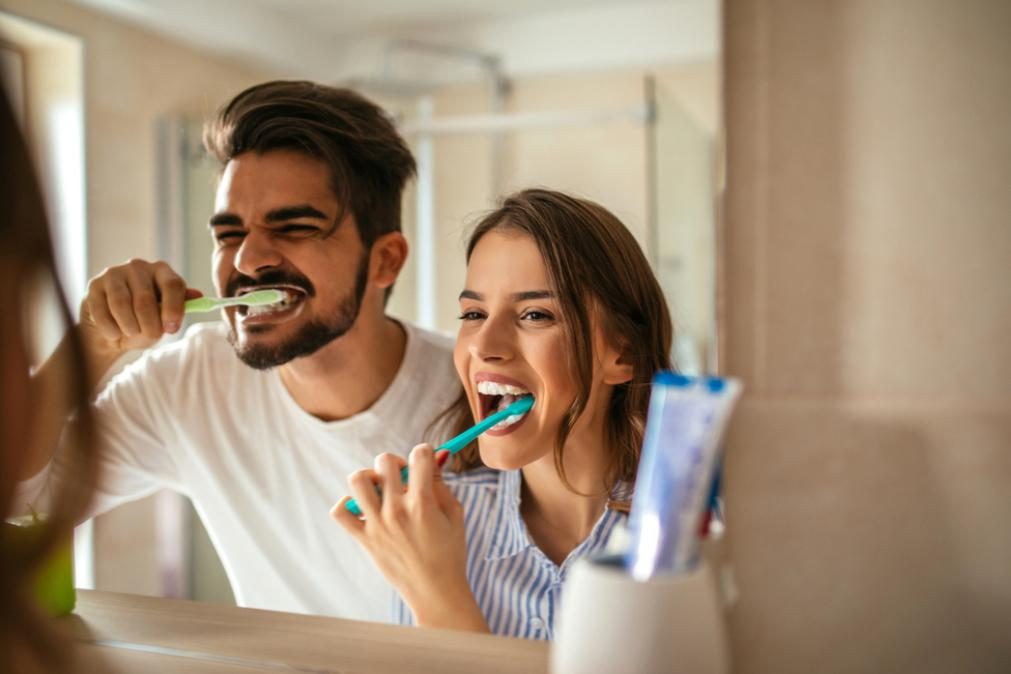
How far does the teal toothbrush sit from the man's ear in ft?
0.49

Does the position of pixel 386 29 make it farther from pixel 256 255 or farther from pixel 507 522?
pixel 507 522

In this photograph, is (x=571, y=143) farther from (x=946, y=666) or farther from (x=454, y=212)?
(x=946, y=666)

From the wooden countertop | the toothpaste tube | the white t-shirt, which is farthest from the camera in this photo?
the white t-shirt

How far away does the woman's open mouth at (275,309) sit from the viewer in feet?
2.25

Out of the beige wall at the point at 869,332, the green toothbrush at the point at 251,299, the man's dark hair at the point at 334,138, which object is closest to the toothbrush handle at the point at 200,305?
the green toothbrush at the point at 251,299

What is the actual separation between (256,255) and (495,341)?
0.75 ft

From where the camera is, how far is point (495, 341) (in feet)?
1.97

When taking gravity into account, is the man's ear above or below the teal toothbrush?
above

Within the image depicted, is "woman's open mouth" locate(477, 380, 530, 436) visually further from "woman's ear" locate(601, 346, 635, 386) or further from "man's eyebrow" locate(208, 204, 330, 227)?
"man's eyebrow" locate(208, 204, 330, 227)

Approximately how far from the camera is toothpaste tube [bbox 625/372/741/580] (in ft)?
1.31

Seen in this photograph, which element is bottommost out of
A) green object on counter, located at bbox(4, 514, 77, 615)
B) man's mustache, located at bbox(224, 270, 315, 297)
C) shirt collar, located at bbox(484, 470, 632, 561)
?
green object on counter, located at bbox(4, 514, 77, 615)

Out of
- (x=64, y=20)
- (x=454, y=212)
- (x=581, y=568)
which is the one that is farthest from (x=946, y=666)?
(x=64, y=20)

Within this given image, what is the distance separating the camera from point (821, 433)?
48 centimetres

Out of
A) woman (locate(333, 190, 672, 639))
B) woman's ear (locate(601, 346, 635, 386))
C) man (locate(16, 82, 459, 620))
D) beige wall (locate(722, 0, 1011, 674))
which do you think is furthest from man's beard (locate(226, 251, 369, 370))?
beige wall (locate(722, 0, 1011, 674))
